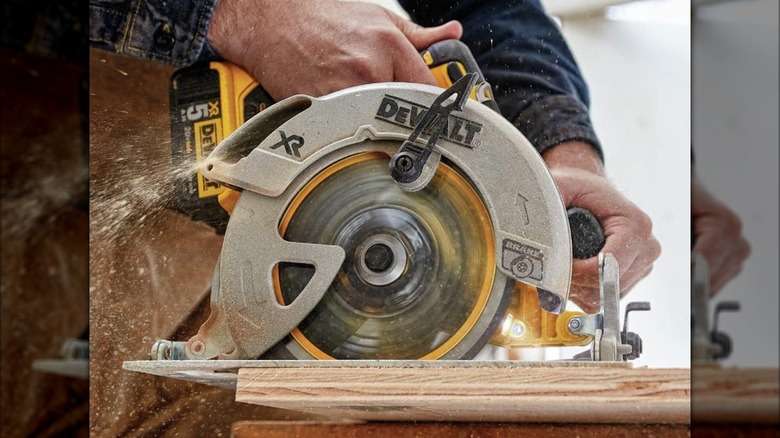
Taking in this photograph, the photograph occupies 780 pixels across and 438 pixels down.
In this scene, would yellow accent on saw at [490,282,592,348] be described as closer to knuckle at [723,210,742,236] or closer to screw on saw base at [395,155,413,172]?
screw on saw base at [395,155,413,172]

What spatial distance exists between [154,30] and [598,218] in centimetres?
70

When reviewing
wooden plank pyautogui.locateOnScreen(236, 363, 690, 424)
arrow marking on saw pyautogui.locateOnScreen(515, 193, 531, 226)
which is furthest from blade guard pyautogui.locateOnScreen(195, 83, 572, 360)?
wooden plank pyautogui.locateOnScreen(236, 363, 690, 424)

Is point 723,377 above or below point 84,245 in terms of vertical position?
below

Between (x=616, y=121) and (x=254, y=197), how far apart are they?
0.50m

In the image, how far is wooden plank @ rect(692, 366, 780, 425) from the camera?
2379 mm

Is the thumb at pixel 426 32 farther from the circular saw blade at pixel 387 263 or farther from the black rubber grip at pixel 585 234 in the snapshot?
the black rubber grip at pixel 585 234

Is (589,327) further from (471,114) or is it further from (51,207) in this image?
(51,207)

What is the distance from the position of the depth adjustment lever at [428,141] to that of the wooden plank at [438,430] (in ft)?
1.30

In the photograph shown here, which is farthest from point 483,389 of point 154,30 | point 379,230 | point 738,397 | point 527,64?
point 738,397

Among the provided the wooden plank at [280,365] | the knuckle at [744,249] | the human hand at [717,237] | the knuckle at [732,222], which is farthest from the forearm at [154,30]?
the knuckle at [744,249]

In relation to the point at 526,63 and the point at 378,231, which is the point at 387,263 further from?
the point at 526,63

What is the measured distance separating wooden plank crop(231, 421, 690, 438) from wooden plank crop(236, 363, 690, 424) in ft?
0.42

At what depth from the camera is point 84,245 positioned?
3.12 metres

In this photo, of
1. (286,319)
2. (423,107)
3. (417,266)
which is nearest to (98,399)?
(286,319)
